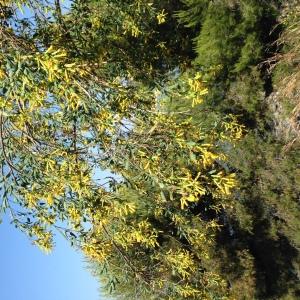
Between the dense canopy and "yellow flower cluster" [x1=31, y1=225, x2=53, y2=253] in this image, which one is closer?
the dense canopy

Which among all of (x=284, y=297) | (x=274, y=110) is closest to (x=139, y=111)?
(x=274, y=110)

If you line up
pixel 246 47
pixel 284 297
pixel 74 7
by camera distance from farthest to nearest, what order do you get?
pixel 284 297, pixel 246 47, pixel 74 7

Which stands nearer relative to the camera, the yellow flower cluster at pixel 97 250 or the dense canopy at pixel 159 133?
the dense canopy at pixel 159 133

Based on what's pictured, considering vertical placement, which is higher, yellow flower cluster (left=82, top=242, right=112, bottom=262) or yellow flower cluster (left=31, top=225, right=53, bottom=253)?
yellow flower cluster (left=31, top=225, right=53, bottom=253)

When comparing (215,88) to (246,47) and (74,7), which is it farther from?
(74,7)

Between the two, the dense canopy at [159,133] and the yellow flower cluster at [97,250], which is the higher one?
the dense canopy at [159,133]

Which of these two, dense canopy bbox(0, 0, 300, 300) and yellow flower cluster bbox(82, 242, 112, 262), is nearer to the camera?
dense canopy bbox(0, 0, 300, 300)

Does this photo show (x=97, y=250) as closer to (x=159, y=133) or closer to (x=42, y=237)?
(x=42, y=237)

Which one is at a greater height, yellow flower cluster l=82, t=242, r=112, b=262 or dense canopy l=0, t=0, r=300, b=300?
dense canopy l=0, t=0, r=300, b=300

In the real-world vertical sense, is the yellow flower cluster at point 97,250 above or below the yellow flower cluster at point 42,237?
below

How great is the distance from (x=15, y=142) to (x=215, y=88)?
583 cm

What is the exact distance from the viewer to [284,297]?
12359 mm

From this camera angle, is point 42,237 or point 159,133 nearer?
point 159,133

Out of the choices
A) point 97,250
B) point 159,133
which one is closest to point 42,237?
point 97,250
